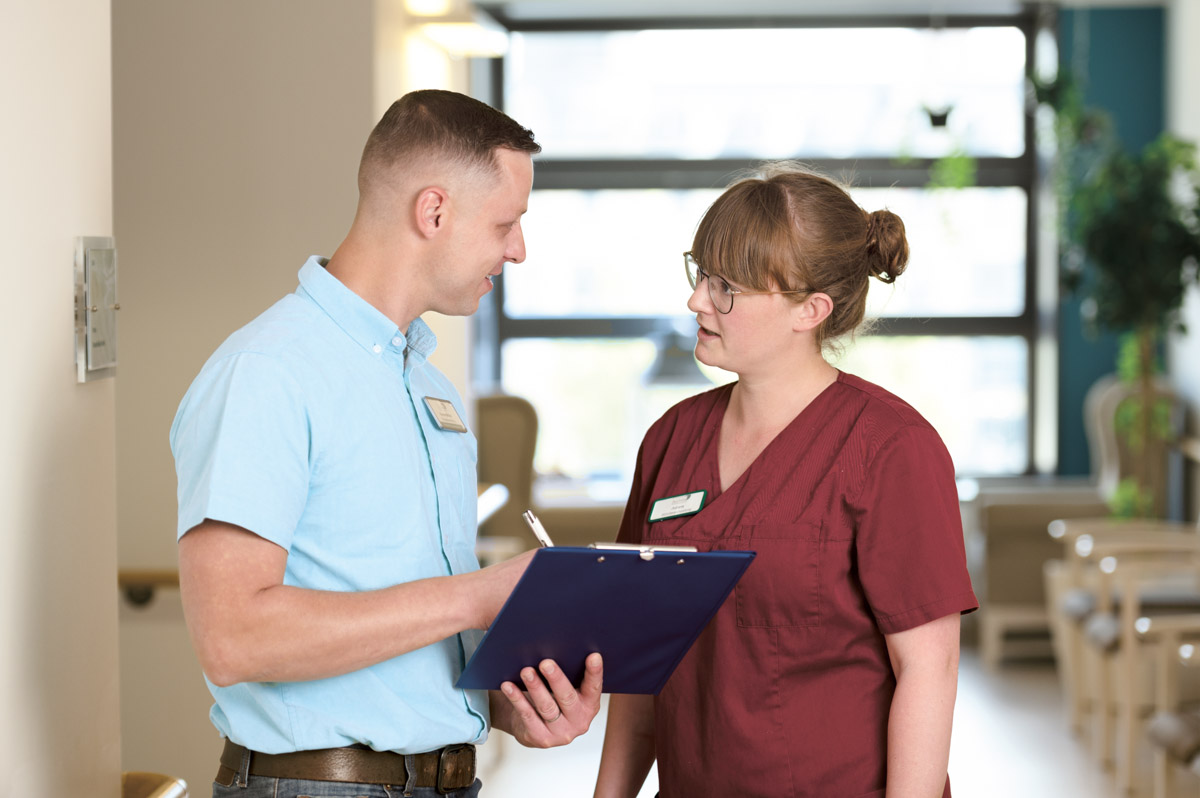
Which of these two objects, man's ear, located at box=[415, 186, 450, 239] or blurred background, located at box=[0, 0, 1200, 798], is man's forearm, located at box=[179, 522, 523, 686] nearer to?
blurred background, located at box=[0, 0, 1200, 798]

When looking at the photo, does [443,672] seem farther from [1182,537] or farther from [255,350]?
[1182,537]

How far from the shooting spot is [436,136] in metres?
1.43

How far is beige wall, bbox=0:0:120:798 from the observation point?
1.35 meters

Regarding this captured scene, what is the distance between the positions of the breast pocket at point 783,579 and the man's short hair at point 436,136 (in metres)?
0.59

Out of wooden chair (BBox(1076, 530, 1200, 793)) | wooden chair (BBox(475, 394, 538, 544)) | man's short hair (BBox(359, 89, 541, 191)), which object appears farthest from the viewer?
wooden chair (BBox(475, 394, 538, 544))

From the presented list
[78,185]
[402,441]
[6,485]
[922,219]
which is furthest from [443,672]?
[922,219]

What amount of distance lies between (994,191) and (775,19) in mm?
1802

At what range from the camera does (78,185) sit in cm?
151

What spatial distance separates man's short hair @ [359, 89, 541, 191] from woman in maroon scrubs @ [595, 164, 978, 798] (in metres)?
0.35

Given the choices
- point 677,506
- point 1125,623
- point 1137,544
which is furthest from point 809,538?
point 1137,544

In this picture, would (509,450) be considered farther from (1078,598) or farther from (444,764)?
(444,764)

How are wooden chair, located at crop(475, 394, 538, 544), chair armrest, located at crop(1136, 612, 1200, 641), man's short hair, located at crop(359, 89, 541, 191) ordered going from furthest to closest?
1. wooden chair, located at crop(475, 394, 538, 544)
2. chair armrest, located at crop(1136, 612, 1200, 641)
3. man's short hair, located at crop(359, 89, 541, 191)

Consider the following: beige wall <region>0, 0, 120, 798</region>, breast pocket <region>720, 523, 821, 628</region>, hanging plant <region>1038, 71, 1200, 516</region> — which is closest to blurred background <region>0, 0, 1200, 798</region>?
beige wall <region>0, 0, 120, 798</region>

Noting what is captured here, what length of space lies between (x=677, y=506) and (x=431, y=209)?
536 millimetres
